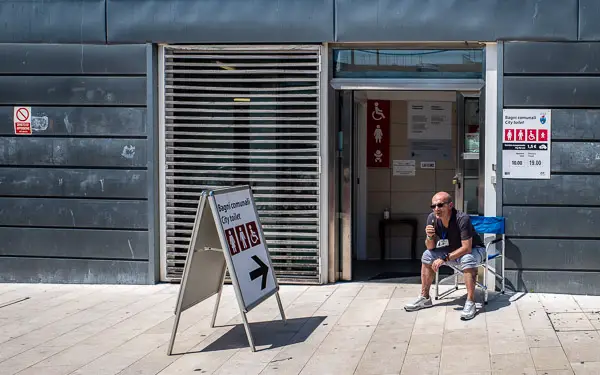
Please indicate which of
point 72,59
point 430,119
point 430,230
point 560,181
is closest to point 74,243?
point 72,59

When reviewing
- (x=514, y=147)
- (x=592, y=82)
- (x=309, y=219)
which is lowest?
(x=309, y=219)

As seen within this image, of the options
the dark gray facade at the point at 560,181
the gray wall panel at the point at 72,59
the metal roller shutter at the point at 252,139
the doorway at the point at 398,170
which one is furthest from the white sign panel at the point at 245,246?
the doorway at the point at 398,170

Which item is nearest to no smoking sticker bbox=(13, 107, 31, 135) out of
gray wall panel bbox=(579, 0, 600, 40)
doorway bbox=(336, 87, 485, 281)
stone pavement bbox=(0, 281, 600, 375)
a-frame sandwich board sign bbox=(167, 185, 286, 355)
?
stone pavement bbox=(0, 281, 600, 375)

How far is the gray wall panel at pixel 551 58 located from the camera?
27.2 ft

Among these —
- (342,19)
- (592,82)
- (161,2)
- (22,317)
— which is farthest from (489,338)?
(161,2)

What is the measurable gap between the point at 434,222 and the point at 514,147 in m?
1.45

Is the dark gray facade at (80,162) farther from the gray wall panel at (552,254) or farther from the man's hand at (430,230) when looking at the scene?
the gray wall panel at (552,254)

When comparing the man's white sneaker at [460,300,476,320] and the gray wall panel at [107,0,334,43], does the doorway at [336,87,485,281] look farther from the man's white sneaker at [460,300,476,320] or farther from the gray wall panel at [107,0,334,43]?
the man's white sneaker at [460,300,476,320]

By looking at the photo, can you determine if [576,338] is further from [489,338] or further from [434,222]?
[434,222]

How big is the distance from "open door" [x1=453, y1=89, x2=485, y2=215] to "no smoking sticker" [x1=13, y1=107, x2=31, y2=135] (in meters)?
4.99

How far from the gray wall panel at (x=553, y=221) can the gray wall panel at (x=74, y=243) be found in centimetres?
411

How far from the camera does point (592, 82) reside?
831 cm

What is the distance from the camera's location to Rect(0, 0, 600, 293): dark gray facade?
837cm

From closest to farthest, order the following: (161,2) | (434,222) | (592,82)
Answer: (434,222) < (592,82) < (161,2)
